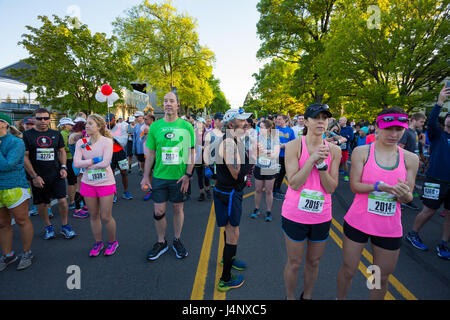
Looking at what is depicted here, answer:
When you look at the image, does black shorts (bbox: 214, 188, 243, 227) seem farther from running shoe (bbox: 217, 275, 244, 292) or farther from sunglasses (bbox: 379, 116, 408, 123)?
sunglasses (bbox: 379, 116, 408, 123)

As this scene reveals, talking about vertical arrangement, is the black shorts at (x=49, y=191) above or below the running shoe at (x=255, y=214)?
above

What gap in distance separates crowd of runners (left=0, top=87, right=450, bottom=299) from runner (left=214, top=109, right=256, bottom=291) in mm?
12

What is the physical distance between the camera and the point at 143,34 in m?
25.6

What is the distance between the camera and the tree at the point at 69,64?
13.5 m

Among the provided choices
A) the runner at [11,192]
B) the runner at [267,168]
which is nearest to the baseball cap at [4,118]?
the runner at [11,192]

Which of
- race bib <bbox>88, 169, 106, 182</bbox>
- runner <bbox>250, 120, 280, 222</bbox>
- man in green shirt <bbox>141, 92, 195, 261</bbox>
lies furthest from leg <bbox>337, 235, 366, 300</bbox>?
race bib <bbox>88, 169, 106, 182</bbox>

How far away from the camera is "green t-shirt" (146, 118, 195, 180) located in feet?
11.1

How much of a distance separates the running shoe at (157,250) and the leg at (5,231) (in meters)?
1.97

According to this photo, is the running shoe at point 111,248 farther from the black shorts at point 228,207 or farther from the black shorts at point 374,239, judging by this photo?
the black shorts at point 374,239

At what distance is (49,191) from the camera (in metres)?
3.96

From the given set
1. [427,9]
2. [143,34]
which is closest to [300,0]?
[427,9]

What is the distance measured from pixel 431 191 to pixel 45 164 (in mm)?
6387
